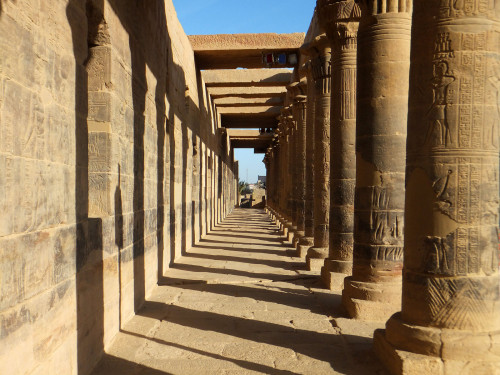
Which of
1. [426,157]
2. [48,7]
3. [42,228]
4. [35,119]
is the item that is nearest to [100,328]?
[42,228]

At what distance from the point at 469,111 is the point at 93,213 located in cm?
365

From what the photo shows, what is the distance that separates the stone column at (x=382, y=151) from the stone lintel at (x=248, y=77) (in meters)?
10.9

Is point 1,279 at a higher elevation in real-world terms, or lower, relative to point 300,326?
higher

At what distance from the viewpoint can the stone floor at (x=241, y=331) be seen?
426 cm

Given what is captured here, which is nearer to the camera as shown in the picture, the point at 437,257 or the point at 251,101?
the point at 437,257

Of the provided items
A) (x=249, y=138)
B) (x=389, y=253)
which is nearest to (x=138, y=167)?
(x=389, y=253)

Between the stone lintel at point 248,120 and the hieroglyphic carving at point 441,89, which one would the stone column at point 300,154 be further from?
the stone lintel at point 248,120

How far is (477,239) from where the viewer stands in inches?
148

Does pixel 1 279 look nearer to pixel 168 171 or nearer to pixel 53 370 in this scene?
pixel 53 370

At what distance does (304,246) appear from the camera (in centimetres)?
1109

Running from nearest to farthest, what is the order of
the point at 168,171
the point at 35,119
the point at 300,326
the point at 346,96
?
the point at 35,119 < the point at 300,326 < the point at 346,96 < the point at 168,171

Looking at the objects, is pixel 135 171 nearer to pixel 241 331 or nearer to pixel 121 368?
pixel 241 331

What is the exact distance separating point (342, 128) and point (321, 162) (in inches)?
72.5

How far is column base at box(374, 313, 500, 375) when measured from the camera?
3.62 metres
